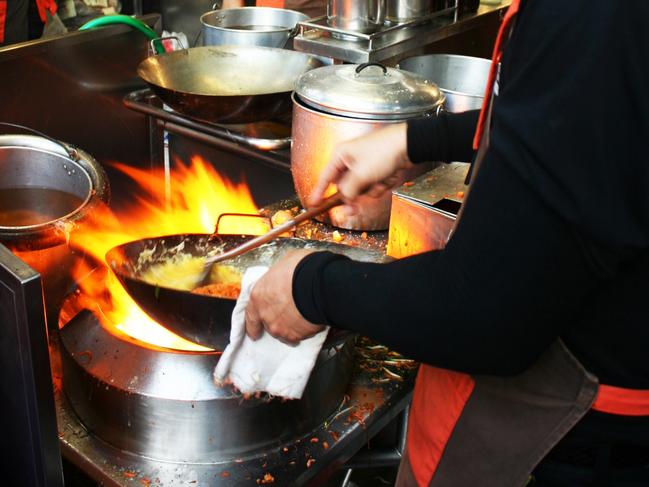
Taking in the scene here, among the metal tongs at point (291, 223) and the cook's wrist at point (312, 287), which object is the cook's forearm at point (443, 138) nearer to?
the metal tongs at point (291, 223)

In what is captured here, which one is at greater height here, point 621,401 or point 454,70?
point 454,70

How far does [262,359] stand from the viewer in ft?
3.48

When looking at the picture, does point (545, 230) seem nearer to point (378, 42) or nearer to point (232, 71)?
point (378, 42)

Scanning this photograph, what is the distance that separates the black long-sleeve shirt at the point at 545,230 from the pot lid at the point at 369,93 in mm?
932

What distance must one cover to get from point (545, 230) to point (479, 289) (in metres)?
0.10

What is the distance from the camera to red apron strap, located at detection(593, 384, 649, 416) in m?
0.86

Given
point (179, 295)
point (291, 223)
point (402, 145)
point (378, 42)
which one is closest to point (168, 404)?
point (179, 295)

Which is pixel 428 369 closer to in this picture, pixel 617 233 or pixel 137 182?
pixel 617 233

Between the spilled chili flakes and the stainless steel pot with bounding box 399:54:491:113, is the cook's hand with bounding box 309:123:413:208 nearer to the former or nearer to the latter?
the spilled chili flakes

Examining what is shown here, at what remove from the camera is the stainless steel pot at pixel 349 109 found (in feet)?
5.57

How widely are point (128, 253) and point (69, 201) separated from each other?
62 centimetres

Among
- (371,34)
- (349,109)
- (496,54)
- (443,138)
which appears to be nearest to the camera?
(496,54)

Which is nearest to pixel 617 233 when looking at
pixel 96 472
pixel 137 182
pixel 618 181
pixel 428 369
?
pixel 618 181

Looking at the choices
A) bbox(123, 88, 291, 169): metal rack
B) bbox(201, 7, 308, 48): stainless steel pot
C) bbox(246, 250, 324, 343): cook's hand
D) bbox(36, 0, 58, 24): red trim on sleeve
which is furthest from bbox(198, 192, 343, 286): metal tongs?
bbox(36, 0, 58, 24): red trim on sleeve
